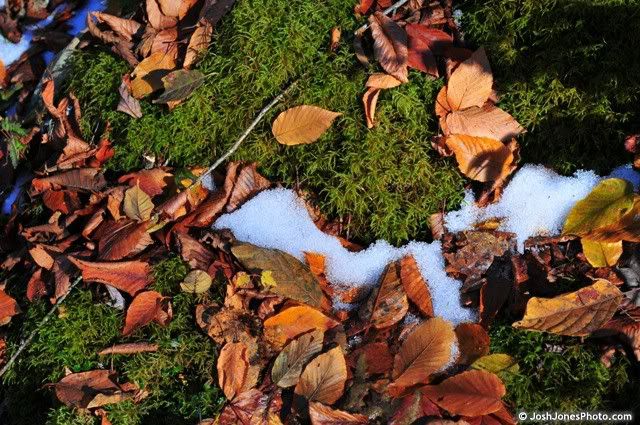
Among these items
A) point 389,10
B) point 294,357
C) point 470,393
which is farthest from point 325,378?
point 389,10

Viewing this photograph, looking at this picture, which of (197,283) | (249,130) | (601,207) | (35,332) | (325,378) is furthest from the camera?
(249,130)

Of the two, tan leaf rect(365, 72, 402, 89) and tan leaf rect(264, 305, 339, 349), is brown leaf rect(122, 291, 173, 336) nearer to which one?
tan leaf rect(264, 305, 339, 349)

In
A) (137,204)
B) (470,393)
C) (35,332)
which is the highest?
(137,204)

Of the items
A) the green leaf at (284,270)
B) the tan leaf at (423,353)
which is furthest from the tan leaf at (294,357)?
the tan leaf at (423,353)

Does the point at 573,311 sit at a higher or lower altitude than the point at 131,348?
lower

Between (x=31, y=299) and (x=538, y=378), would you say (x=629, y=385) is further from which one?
(x=31, y=299)

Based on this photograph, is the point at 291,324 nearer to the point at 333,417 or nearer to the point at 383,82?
the point at 333,417

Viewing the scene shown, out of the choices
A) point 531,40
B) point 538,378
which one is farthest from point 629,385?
point 531,40
